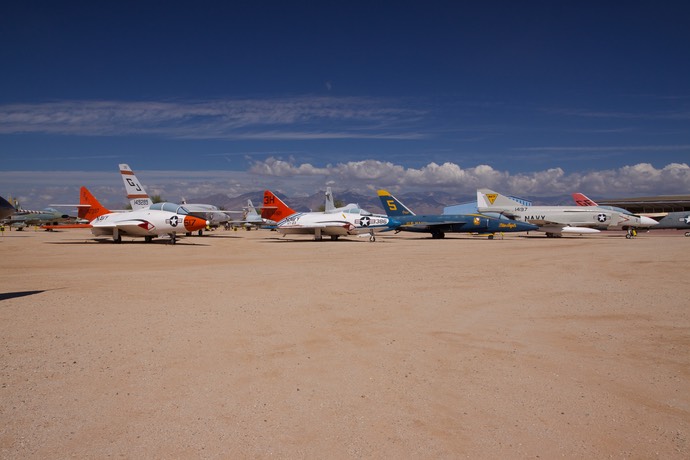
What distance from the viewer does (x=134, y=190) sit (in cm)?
3212

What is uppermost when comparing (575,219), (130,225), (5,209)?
(5,209)

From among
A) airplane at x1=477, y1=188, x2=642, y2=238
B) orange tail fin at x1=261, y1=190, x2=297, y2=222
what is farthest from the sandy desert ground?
airplane at x1=477, y1=188, x2=642, y2=238

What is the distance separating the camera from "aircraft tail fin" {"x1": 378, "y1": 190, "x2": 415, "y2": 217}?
41938mm

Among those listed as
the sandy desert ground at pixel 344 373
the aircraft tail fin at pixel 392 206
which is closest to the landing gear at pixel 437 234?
the aircraft tail fin at pixel 392 206

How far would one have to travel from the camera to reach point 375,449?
3693mm

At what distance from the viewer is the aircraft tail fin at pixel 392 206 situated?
4194 cm

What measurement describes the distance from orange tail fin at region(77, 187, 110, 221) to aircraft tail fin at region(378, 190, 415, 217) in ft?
75.0

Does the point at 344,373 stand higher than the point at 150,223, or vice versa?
the point at 150,223

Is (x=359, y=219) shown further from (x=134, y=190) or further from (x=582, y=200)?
(x=582, y=200)

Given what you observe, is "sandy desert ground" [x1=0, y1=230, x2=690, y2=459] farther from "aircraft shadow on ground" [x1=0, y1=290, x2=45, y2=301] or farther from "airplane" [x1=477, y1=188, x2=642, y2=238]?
"airplane" [x1=477, y1=188, x2=642, y2=238]

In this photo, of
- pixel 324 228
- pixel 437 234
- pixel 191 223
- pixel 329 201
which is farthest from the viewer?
pixel 329 201

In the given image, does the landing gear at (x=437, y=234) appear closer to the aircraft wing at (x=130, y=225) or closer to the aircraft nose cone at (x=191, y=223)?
the aircraft nose cone at (x=191, y=223)

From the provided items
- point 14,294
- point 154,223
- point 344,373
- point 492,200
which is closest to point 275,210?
point 154,223

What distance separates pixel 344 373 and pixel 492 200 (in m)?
45.9
